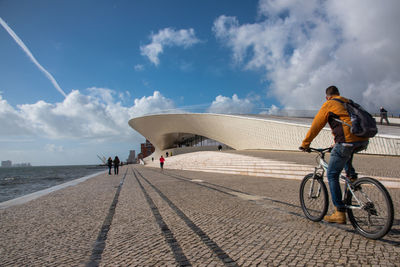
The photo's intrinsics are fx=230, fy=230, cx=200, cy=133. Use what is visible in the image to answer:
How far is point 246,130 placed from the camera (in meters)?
26.5

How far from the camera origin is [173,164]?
25.5 meters

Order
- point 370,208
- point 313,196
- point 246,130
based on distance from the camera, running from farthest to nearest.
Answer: point 246,130 < point 313,196 < point 370,208

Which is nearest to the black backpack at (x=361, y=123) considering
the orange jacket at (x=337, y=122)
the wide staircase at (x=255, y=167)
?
the orange jacket at (x=337, y=122)

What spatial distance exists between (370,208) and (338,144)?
0.66 m

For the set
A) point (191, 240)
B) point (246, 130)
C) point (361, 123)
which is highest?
point (246, 130)

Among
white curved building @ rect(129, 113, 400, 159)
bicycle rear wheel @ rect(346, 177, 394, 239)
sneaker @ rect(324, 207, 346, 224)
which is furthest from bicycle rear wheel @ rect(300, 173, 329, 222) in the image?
white curved building @ rect(129, 113, 400, 159)

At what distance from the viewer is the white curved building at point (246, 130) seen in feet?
41.6

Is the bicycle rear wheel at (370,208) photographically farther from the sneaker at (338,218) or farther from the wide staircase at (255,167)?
the wide staircase at (255,167)

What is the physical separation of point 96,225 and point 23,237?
0.77 metres

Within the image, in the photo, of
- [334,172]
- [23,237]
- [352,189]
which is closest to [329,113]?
[334,172]

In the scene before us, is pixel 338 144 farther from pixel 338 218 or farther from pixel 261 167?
pixel 261 167

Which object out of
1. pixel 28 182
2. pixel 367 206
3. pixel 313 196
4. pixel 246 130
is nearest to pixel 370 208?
pixel 367 206

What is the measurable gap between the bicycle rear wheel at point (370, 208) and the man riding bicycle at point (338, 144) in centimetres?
15

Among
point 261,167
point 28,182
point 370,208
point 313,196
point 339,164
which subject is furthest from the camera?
point 28,182
